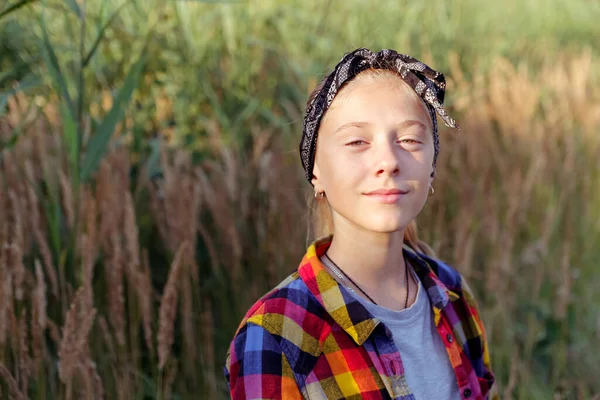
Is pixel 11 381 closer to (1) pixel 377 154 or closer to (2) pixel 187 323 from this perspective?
(2) pixel 187 323

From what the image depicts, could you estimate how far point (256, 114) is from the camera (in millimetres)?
2689

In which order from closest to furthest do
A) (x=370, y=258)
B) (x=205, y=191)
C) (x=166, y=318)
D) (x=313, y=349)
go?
(x=313, y=349) → (x=370, y=258) → (x=166, y=318) → (x=205, y=191)

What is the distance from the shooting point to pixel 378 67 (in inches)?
47.4

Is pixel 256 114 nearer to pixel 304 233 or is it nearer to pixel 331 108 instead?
pixel 304 233

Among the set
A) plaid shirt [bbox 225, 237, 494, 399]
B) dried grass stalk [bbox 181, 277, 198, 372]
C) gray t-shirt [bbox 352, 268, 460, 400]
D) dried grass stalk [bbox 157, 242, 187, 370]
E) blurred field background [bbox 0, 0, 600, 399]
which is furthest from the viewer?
dried grass stalk [bbox 181, 277, 198, 372]

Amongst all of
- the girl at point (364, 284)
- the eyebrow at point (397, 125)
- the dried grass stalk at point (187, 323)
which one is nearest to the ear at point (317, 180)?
the girl at point (364, 284)

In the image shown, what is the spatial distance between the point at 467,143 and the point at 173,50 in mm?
1066

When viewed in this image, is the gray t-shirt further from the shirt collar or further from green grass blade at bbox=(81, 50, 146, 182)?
green grass blade at bbox=(81, 50, 146, 182)

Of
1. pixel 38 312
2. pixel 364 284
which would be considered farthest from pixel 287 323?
pixel 38 312

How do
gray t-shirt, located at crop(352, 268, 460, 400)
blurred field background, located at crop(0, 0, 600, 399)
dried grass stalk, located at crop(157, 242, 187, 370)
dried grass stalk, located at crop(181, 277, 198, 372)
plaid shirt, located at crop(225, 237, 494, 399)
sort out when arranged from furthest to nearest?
dried grass stalk, located at crop(181, 277, 198, 372)
blurred field background, located at crop(0, 0, 600, 399)
dried grass stalk, located at crop(157, 242, 187, 370)
gray t-shirt, located at crop(352, 268, 460, 400)
plaid shirt, located at crop(225, 237, 494, 399)

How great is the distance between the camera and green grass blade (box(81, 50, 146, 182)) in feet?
5.25

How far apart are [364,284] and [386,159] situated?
8.4 inches

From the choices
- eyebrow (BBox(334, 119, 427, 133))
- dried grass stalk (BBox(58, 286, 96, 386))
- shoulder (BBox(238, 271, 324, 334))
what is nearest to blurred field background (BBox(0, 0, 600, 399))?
dried grass stalk (BBox(58, 286, 96, 386))

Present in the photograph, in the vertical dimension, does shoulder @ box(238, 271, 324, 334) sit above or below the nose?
below
